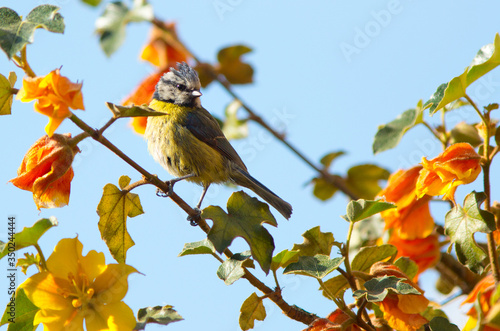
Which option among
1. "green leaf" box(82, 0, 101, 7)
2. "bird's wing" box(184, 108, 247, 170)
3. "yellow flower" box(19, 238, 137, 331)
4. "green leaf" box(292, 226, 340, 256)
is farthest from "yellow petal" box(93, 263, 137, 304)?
"bird's wing" box(184, 108, 247, 170)

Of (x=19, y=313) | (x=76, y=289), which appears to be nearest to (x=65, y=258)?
(x=76, y=289)

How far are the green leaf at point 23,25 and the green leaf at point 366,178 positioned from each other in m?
2.16

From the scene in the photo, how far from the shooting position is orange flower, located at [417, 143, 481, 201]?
1801mm

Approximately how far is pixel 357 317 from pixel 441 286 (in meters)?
1.18

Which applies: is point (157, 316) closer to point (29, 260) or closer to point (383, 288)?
point (29, 260)

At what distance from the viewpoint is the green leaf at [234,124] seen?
3.21 m

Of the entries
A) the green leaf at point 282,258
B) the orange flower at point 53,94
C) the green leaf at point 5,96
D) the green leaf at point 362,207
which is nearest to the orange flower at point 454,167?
the green leaf at point 362,207

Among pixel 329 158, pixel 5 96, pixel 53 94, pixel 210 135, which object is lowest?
pixel 53 94

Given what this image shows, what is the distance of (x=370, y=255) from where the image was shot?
6.68 feet

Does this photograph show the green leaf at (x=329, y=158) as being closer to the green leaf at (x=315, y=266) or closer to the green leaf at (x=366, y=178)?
the green leaf at (x=366, y=178)

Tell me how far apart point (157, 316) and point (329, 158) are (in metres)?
1.94

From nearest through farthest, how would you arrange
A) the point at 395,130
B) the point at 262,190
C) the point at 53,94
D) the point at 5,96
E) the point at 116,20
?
1. the point at 53,94
2. the point at 5,96
3. the point at 395,130
4. the point at 116,20
5. the point at 262,190

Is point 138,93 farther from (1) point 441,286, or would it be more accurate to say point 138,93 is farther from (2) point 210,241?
(1) point 441,286

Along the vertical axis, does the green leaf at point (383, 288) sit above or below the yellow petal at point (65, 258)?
below
